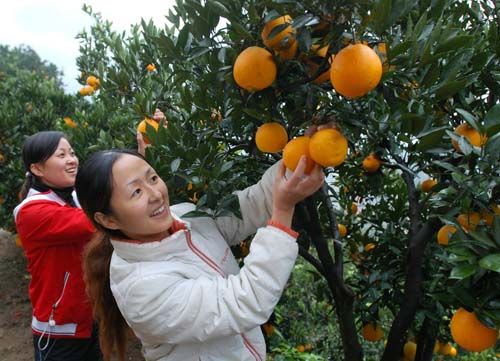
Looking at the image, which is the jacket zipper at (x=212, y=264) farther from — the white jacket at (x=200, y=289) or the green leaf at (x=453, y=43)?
the green leaf at (x=453, y=43)

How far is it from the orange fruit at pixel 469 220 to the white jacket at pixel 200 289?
35 cm

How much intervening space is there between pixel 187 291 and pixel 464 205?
0.59 meters

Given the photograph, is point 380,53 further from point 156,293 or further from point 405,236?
point 405,236

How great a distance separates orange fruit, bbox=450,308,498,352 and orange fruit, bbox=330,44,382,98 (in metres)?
0.51

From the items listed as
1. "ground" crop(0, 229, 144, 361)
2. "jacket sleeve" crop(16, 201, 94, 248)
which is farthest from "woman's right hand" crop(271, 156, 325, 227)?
"ground" crop(0, 229, 144, 361)

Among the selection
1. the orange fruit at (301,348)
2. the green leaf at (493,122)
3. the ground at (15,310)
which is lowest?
the ground at (15,310)

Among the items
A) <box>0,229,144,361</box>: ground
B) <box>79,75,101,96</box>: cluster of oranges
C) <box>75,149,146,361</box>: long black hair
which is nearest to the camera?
<box>75,149,146,361</box>: long black hair

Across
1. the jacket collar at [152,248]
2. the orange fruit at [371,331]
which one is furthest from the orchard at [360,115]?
the orange fruit at [371,331]

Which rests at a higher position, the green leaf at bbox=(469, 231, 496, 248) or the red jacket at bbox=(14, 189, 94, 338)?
the green leaf at bbox=(469, 231, 496, 248)

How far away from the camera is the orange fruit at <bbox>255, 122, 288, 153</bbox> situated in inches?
38.4

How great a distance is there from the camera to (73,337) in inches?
75.9

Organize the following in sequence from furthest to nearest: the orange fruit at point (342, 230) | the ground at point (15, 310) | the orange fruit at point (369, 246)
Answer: the ground at point (15, 310) < the orange fruit at point (342, 230) < the orange fruit at point (369, 246)

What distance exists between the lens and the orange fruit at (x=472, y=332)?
898 millimetres

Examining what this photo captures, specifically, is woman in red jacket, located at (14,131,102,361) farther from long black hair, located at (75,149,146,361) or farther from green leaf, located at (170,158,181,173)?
green leaf, located at (170,158,181,173)
